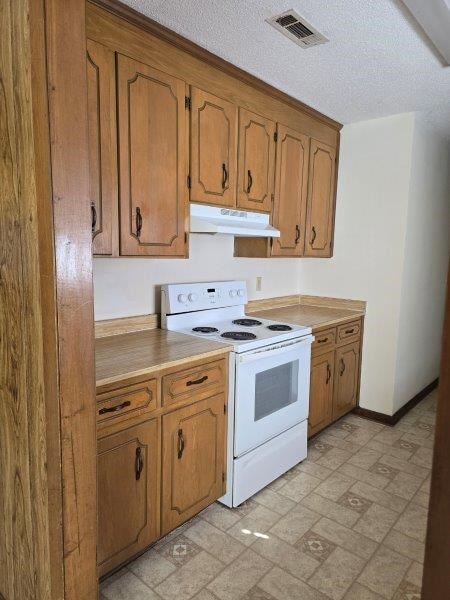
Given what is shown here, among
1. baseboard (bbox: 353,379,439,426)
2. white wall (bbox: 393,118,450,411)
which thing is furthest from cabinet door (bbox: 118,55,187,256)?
baseboard (bbox: 353,379,439,426)

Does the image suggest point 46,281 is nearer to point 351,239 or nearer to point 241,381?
point 241,381

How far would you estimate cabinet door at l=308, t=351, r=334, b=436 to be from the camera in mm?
2754

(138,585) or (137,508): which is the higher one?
(137,508)

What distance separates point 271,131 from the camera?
2598mm

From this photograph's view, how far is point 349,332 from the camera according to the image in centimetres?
312

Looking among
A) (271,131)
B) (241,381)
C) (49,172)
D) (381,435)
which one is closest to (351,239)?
(271,131)

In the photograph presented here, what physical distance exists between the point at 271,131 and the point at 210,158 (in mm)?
641

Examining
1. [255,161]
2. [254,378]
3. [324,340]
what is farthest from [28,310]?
[324,340]

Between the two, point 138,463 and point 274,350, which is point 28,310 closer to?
point 138,463

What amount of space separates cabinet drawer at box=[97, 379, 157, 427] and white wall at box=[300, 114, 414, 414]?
2.18 m

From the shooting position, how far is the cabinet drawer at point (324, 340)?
2.72m

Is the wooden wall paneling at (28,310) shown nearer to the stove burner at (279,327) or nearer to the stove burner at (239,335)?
the stove burner at (239,335)

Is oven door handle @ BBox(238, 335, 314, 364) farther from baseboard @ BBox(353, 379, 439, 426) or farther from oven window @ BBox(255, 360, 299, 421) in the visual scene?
baseboard @ BBox(353, 379, 439, 426)

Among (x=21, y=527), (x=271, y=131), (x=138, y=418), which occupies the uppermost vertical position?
(x=271, y=131)
